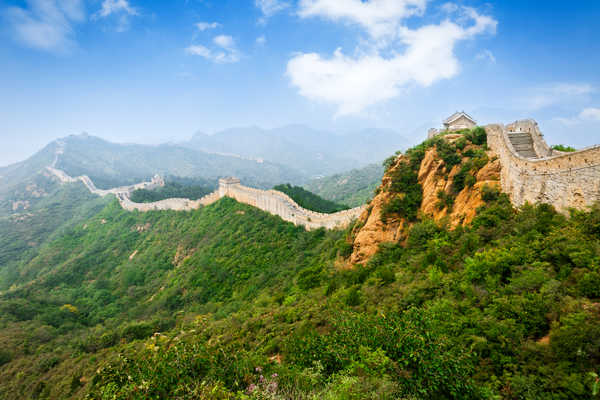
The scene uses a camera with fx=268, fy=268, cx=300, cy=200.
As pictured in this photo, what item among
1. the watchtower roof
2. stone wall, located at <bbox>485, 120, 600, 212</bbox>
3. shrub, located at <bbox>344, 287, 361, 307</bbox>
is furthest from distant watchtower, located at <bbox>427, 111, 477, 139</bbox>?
shrub, located at <bbox>344, 287, 361, 307</bbox>

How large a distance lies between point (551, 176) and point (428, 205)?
637 centimetres

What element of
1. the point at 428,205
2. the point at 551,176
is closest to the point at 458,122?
the point at 428,205

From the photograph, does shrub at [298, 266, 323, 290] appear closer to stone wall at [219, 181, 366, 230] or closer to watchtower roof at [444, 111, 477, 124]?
stone wall at [219, 181, 366, 230]

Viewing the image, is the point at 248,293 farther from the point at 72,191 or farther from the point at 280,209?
the point at 72,191

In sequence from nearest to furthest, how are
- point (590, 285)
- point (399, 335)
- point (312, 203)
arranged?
point (590, 285) < point (399, 335) < point (312, 203)

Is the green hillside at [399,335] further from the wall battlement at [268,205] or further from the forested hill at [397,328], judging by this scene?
the wall battlement at [268,205]

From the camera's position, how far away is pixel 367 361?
689 cm

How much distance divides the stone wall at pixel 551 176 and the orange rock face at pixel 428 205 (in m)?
1.05

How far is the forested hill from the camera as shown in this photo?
5699 mm

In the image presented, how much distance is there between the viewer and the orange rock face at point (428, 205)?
13844 mm

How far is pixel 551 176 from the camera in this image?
9.88m

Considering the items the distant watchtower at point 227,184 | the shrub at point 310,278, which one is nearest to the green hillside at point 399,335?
the shrub at point 310,278

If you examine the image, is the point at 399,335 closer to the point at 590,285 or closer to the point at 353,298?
the point at 590,285

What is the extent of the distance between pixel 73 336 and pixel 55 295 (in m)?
16.6
